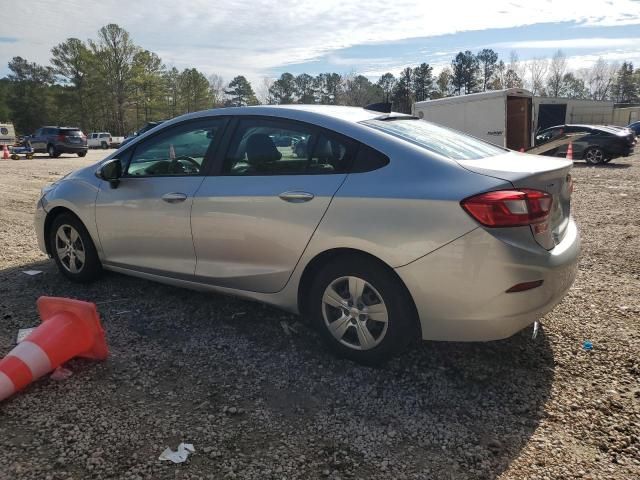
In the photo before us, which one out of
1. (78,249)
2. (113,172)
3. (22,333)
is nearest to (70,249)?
(78,249)

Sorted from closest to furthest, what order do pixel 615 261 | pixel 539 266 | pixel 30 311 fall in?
pixel 539 266, pixel 30 311, pixel 615 261

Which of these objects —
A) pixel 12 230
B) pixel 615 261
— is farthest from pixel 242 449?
pixel 12 230

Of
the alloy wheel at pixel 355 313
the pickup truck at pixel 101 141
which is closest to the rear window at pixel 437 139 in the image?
the alloy wheel at pixel 355 313

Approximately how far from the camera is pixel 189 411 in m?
2.73

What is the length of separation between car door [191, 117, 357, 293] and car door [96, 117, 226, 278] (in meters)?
0.16

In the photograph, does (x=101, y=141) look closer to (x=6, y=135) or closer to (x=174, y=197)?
(x=6, y=135)

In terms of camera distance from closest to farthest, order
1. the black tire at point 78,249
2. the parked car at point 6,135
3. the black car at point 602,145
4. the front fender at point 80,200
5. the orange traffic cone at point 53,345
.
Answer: the orange traffic cone at point 53,345 → the front fender at point 80,200 → the black tire at point 78,249 → the black car at point 602,145 → the parked car at point 6,135

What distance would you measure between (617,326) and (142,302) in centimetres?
380

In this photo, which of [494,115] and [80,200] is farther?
[494,115]

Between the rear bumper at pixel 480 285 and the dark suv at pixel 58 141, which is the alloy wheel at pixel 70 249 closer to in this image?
the rear bumper at pixel 480 285

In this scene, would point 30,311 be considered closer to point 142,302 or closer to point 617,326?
point 142,302

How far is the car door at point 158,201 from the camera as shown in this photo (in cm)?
374

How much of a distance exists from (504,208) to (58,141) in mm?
30431

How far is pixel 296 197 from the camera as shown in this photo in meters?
3.15
